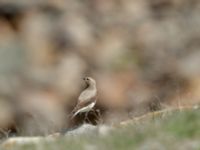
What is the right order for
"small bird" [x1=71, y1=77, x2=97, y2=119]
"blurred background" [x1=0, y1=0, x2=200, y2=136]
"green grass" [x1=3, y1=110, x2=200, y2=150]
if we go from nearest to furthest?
"green grass" [x1=3, y1=110, x2=200, y2=150], "small bird" [x1=71, y1=77, x2=97, y2=119], "blurred background" [x1=0, y1=0, x2=200, y2=136]

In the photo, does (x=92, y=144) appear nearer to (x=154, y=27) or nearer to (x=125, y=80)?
(x=125, y=80)

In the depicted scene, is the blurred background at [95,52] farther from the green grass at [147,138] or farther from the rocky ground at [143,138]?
the green grass at [147,138]

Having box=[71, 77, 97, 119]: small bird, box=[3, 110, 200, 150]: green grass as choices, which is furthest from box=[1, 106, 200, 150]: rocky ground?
box=[71, 77, 97, 119]: small bird

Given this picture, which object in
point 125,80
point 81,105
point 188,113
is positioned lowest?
point 125,80

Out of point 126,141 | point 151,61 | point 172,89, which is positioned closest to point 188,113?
point 126,141

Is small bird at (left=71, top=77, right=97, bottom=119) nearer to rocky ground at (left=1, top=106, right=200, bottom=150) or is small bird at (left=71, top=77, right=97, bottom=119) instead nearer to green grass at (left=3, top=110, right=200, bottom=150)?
rocky ground at (left=1, top=106, right=200, bottom=150)

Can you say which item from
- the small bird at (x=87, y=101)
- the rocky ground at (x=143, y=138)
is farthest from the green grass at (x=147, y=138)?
the small bird at (x=87, y=101)
